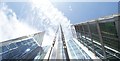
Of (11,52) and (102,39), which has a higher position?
(102,39)

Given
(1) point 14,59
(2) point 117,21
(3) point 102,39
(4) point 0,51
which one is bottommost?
(1) point 14,59

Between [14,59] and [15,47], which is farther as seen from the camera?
[15,47]

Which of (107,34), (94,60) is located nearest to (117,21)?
(107,34)

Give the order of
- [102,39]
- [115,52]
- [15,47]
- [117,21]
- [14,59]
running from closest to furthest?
[117,21]
[115,52]
[102,39]
[14,59]
[15,47]

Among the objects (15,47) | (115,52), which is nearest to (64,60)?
(115,52)

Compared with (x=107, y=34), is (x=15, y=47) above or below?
below

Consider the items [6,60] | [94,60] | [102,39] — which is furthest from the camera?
[6,60]

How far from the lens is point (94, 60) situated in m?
9.78

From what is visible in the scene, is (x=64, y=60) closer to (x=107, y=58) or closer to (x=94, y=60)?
(x=94, y=60)

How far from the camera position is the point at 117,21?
517 cm

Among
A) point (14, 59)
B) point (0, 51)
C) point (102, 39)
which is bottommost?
point (14, 59)

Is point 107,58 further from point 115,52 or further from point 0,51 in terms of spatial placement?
point 0,51

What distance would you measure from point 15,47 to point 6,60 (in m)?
2.92

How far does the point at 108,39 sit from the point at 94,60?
249 centimetres
